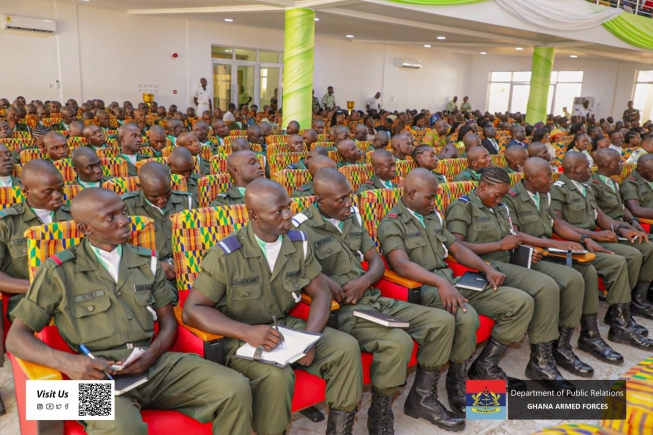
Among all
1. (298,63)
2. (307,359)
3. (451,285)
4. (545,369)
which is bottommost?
(545,369)

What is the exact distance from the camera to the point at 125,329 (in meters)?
1.92

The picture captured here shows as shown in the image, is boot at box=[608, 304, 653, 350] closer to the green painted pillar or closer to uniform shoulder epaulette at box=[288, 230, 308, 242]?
uniform shoulder epaulette at box=[288, 230, 308, 242]

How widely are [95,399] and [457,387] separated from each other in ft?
5.70

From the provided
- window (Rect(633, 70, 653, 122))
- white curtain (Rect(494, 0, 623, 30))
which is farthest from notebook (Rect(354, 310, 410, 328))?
window (Rect(633, 70, 653, 122))

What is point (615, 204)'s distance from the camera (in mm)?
4141

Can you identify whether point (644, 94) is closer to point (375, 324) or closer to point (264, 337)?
point (375, 324)

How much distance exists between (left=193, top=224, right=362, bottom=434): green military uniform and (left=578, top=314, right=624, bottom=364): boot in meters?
1.90

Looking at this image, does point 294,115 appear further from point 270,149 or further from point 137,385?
point 137,385

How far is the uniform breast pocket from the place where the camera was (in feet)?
6.08

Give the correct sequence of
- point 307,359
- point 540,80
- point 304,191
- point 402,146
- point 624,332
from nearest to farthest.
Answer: point 307,359, point 624,332, point 304,191, point 402,146, point 540,80

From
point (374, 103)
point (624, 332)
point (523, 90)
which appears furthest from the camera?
point (523, 90)

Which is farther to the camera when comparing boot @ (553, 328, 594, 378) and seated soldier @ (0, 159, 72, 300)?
boot @ (553, 328, 594, 378)

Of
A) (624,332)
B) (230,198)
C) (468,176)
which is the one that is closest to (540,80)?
(468,176)

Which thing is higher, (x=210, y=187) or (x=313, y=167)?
(x=313, y=167)
